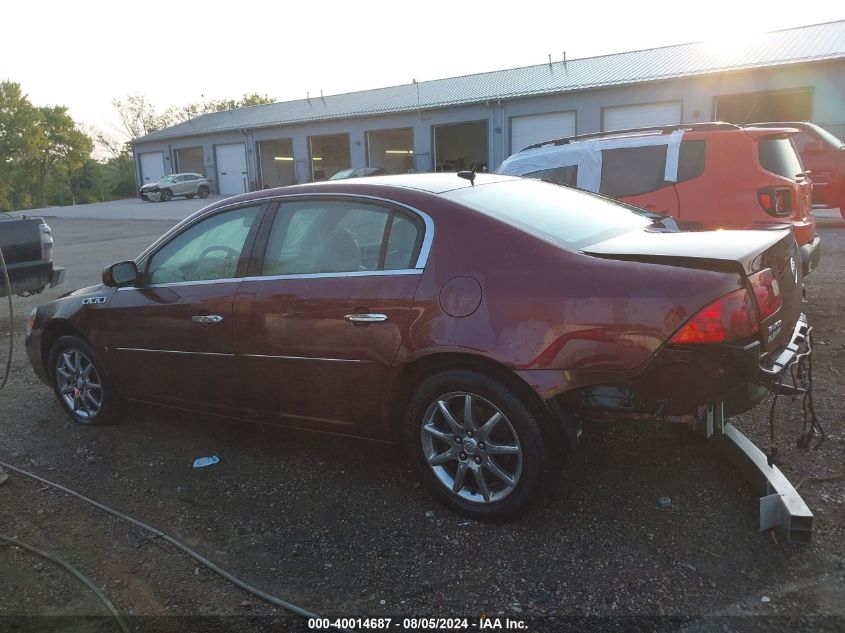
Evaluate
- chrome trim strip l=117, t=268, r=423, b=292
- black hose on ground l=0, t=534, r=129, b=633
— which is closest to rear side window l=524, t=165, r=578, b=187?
chrome trim strip l=117, t=268, r=423, b=292

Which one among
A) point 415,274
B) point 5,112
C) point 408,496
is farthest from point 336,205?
point 5,112

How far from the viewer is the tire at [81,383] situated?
4.45m

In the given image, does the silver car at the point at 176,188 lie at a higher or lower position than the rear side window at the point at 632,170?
higher

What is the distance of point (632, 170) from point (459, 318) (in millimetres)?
4634

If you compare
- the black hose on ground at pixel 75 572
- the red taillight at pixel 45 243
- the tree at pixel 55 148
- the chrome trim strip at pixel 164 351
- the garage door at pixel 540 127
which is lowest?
the black hose on ground at pixel 75 572

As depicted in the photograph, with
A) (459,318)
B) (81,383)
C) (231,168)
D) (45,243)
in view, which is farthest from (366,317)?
(231,168)

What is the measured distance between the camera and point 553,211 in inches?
135

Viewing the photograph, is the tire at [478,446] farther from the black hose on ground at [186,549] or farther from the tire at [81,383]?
the tire at [81,383]

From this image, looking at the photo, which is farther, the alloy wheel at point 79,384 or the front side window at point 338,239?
the alloy wheel at point 79,384

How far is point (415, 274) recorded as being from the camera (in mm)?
3094

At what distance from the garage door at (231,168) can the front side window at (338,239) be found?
117ft

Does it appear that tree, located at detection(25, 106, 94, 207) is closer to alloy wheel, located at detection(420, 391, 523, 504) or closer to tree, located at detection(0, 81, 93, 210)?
tree, located at detection(0, 81, 93, 210)

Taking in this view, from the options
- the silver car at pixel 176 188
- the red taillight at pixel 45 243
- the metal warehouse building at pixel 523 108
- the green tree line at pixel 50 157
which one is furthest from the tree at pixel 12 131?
the red taillight at pixel 45 243

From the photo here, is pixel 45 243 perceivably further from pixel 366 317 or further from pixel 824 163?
pixel 824 163
